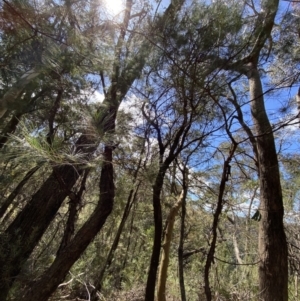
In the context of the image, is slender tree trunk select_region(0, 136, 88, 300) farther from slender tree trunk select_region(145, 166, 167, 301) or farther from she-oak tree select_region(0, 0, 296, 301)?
slender tree trunk select_region(145, 166, 167, 301)

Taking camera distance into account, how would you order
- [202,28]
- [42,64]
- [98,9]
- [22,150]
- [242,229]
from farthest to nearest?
[242,229]
[98,9]
[42,64]
[202,28]
[22,150]

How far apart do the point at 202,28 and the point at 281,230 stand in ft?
6.25

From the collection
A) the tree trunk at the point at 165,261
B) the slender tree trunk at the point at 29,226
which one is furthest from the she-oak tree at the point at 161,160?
the tree trunk at the point at 165,261

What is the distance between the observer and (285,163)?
372cm

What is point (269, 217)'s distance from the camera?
8.30ft

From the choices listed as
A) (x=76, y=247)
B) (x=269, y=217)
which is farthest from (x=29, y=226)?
(x=269, y=217)

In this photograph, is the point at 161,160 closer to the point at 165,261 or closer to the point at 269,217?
the point at 165,261

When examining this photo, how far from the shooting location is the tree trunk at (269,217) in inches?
91.4

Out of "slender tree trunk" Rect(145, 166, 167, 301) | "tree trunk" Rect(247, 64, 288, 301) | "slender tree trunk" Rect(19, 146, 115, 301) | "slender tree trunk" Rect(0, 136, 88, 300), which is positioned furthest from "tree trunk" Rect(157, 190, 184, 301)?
"slender tree trunk" Rect(0, 136, 88, 300)

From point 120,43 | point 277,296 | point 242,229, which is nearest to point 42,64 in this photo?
point 120,43

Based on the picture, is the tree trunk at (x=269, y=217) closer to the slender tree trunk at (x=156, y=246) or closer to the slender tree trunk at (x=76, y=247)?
the slender tree trunk at (x=156, y=246)

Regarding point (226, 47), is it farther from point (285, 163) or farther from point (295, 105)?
point (285, 163)

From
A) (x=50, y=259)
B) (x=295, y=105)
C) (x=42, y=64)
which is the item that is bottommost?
(x=50, y=259)

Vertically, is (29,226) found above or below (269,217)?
below
